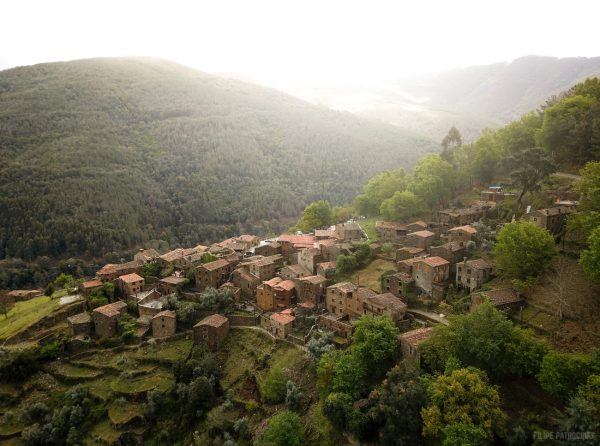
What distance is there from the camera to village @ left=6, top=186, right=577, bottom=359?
38.0 meters

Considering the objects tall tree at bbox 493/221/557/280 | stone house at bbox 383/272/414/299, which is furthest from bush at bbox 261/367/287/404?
tall tree at bbox 493/221/557/280

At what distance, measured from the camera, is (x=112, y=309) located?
46594 millimetres

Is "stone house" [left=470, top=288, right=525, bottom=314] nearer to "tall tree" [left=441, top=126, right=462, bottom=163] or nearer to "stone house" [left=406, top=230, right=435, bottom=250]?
"stone house" [left=406, top=230, right=435, bottom=250]

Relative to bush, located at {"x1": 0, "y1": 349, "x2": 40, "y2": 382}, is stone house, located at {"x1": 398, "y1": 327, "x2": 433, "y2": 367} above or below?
above

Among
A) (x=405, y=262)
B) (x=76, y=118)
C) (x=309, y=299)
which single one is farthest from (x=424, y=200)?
(x=76, y=118)

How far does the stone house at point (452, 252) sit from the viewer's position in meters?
40.5

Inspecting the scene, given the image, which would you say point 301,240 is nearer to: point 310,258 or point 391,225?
point 310,258

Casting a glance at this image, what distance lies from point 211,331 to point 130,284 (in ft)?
44.8

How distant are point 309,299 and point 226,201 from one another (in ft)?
287

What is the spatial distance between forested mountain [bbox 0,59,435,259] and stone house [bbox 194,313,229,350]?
6681cm

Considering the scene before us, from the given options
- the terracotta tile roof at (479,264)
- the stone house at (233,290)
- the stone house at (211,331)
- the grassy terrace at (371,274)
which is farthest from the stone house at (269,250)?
the terracotta tile roof at (479,264)

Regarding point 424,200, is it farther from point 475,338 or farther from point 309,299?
point 475,338

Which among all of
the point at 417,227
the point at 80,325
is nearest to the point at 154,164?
the point at 80,325

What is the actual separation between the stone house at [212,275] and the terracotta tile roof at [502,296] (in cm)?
2919
